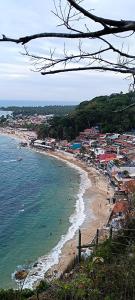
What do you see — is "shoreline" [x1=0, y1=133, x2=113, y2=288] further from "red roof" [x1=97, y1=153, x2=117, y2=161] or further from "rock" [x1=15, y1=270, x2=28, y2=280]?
"red roof" [x1=97, y1=153, x2=117, y2=161]

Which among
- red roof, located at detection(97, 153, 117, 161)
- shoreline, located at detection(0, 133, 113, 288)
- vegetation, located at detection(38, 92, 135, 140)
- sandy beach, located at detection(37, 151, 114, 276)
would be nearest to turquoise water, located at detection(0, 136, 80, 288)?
shoreline, located at detection(0, 133, 113, 288)

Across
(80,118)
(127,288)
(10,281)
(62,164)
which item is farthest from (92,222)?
(80,118)

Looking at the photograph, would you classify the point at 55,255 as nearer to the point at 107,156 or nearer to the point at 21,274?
the point at 21,274

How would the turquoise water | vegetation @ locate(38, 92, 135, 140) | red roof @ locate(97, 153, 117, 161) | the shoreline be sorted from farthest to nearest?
1. vegetation @ locate(38, 92, 135, 140)
2. red roof @ locate(97, 153, 117, 161)
3. the turquoise water
4. the shoreline

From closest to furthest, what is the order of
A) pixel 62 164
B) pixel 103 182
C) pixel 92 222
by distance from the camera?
1. pixel 92 222
2. pixel 103 182
3. pixel 62 164

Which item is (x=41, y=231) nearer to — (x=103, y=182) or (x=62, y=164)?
(x=103, y=182)

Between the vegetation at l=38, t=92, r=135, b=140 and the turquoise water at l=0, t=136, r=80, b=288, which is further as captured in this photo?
the vegetation at l=38, t=92, r=135, b=140
